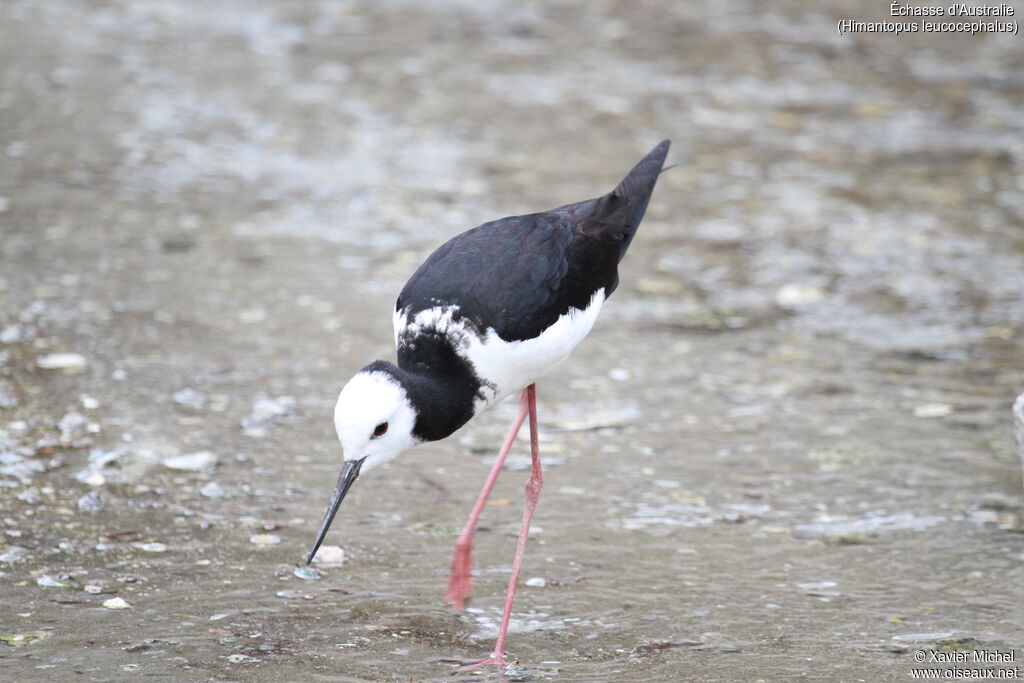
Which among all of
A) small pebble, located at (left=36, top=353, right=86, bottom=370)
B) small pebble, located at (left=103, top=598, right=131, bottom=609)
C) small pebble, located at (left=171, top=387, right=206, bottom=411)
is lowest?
small pebble, located at (left=171, top=387, right=206, bottom=411)

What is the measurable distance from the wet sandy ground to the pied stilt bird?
0.45 m

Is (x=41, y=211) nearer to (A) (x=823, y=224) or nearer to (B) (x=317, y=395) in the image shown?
(B) (x=317, y=395)

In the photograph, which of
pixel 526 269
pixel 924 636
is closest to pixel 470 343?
pixel 526 269

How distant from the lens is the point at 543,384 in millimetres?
6164

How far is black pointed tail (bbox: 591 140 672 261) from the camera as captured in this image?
4.98 meters

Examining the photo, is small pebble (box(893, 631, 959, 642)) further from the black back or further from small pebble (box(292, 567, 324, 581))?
small pebble (box(292, 567, 324, 581))

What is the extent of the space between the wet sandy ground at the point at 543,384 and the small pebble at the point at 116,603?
7 centimetres

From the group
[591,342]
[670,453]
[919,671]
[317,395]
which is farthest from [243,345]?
[919,671]

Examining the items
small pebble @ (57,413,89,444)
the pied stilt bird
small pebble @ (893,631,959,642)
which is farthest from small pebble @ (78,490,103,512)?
small pebble @ (893,631,959,642)

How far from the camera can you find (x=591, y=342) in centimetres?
657

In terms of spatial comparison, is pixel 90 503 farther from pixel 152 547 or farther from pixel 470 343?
pixel 470 343

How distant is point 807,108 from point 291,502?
6485 mm

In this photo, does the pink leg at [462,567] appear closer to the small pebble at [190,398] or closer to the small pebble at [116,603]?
the small pebble at [116,603]

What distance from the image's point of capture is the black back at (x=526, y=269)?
4230 millimetres
